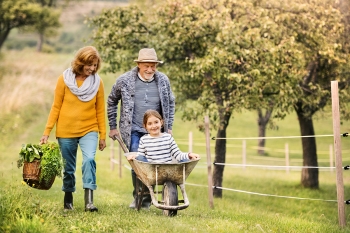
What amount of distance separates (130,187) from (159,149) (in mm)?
6569

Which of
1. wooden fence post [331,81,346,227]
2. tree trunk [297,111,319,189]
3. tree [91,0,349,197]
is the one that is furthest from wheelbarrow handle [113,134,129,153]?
tree trunk [297,111,319,189]

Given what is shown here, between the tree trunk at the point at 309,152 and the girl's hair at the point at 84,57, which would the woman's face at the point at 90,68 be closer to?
the girl's hair at the point at 84,57

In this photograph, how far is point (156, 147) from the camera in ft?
23.0

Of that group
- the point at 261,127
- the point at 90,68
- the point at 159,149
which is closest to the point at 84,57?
the point at 90,68

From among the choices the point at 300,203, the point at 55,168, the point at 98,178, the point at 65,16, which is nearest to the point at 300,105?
the point at 300,203

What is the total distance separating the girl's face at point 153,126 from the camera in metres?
7.04

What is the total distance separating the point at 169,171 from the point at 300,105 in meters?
9.54

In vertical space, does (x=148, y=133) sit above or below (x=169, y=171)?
above

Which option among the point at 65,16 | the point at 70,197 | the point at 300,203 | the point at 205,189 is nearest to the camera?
the point at 70,197

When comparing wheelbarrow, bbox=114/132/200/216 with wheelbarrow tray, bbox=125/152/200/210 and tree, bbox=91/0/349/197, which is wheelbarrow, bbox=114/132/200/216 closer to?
wheelbarrow tray, bbox=125/152/200/210

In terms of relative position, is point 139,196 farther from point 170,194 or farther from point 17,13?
point 17,13

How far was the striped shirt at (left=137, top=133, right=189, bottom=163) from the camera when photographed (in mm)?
7004

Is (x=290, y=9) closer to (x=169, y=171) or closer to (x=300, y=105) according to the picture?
(x=300, y=105)

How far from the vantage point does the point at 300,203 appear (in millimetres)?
14367
